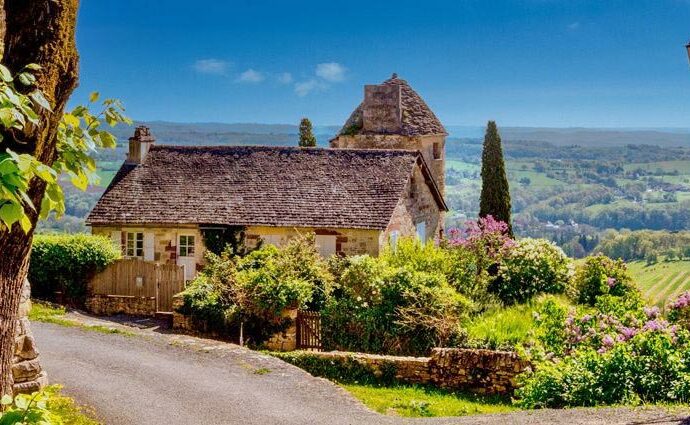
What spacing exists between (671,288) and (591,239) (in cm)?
3512

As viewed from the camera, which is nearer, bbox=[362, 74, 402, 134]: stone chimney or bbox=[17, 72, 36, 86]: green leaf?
bbox=[17, 72, 36, 86]: green leaf

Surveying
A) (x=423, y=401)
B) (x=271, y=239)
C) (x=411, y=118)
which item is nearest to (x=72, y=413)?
(x=423, y=401)

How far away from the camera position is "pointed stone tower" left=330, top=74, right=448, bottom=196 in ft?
141

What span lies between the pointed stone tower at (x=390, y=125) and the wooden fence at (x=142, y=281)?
62.5ft

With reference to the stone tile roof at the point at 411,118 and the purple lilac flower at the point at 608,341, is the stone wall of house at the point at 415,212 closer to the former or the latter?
the stone tile roof at the point at 411,118

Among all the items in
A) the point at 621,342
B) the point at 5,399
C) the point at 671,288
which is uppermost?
the point at 5,399

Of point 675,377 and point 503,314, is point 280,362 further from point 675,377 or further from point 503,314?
point 675,377

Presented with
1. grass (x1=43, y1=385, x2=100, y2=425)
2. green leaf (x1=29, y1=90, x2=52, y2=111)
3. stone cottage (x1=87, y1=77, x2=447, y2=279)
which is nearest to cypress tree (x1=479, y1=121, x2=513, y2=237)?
stone cottage (x1=87, y1=77, x2=447, y2=279)

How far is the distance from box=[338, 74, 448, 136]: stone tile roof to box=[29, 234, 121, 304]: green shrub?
19730 mm

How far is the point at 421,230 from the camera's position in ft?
114

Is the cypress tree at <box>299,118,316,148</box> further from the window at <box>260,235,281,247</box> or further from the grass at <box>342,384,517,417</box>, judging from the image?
the grass at <box>342,384,517,417</box>

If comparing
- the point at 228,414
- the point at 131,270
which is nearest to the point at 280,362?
the point at 228,414

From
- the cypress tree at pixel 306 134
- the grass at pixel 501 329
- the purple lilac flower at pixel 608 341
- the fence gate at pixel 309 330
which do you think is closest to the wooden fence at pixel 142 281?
the fence gate at pixel 309 330

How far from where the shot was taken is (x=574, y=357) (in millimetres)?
15055
